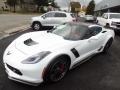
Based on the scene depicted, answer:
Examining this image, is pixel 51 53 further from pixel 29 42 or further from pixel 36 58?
pixel 29 42

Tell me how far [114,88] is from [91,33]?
2068 mm

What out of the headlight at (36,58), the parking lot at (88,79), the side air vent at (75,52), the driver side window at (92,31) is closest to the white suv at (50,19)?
the driver side window at (92,31)

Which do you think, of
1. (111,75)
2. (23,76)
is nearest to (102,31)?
(111,75)

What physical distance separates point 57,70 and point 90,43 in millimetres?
1679

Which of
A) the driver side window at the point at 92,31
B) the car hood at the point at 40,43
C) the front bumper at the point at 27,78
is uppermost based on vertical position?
the driver side window at the point at 92,31

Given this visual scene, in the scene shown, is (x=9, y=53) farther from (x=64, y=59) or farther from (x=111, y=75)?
(x=111, y=75)

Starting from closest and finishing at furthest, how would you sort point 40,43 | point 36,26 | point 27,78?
1. point 27,78
2. point 40,43
3. point 36,26

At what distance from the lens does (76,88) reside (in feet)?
14.5

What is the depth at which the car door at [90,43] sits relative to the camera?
5246 mm

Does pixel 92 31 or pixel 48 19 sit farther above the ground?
pixel 48 19

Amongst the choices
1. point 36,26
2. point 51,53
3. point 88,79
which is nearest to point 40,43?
point 51,53

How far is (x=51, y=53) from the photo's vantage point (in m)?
4.32

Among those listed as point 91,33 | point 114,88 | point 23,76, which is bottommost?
point 114,88

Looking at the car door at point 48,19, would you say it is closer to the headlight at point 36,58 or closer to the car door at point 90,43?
the car door at point 90,43
